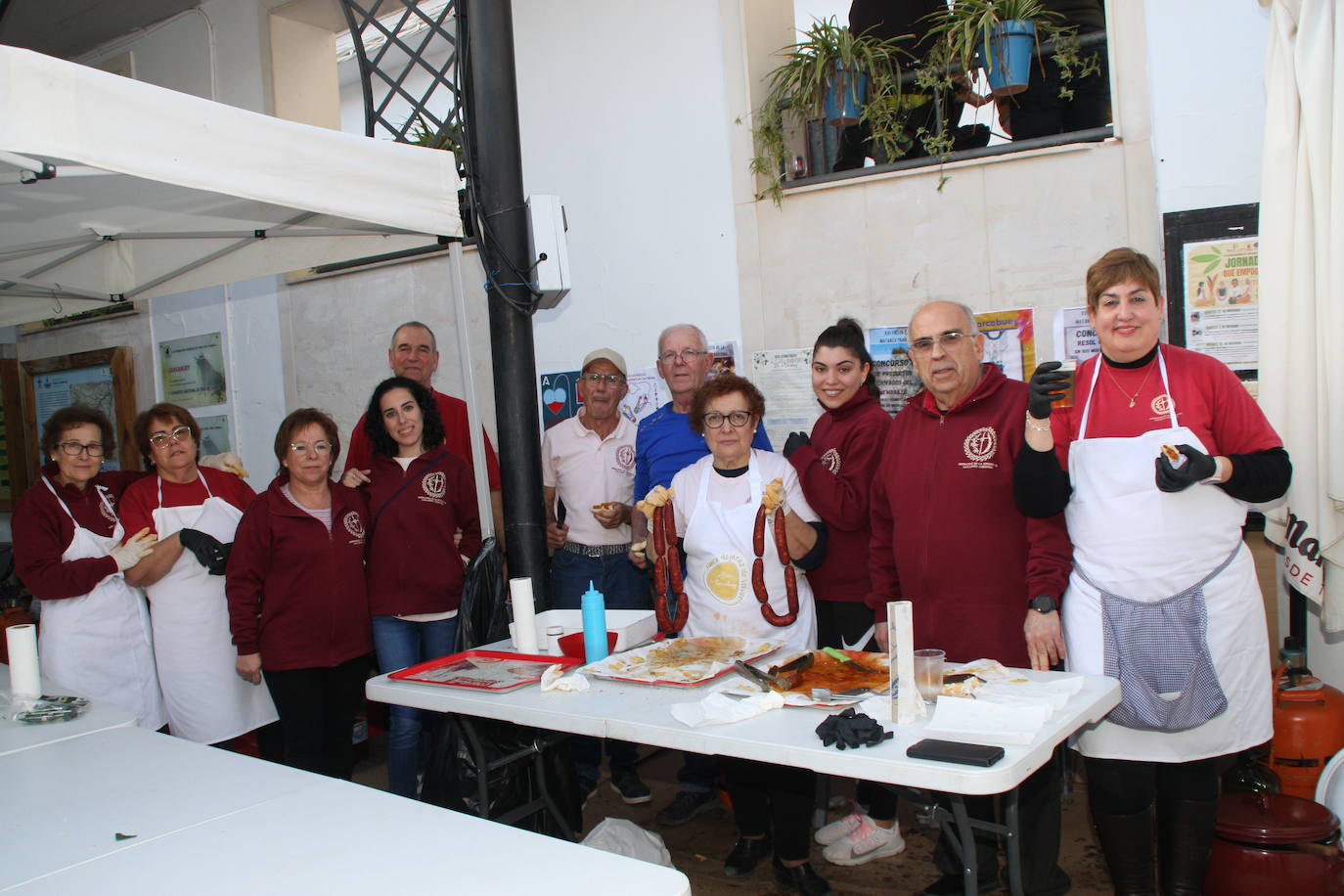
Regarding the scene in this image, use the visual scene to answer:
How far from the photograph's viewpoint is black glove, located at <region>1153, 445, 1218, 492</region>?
2.62m

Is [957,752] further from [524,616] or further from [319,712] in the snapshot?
[319,712]

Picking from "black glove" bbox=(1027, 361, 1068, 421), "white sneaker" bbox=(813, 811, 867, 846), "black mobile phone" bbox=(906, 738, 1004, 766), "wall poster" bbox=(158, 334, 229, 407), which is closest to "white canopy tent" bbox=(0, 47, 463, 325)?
"black glove" bbox=(1027, 361, 1068, 421)

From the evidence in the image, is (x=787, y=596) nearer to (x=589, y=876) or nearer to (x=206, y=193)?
(x=589, y=876)

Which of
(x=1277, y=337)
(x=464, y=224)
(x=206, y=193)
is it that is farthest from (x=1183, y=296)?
(x=206, y=193)

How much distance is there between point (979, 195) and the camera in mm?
4703

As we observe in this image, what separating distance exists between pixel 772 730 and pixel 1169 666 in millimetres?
1217

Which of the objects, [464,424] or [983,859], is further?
[464,424]

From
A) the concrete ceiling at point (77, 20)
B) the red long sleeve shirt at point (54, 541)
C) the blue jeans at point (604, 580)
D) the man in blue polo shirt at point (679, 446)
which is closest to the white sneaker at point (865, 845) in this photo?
the man in blue polo shirt at point (679, 446)

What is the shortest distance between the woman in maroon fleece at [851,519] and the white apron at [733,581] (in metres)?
0.30

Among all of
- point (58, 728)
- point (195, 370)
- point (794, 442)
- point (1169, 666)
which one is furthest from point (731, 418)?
point (195, 370)

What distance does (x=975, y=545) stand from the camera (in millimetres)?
3059

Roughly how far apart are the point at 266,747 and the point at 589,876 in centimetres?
314

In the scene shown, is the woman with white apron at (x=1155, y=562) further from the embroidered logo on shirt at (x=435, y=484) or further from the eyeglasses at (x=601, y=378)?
the embroidered logo on shirt at (x=435, y=484)

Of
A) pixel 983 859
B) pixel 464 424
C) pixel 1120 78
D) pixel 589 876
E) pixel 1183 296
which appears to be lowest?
pixel 983 859
